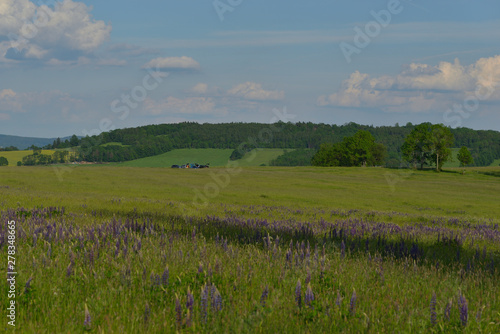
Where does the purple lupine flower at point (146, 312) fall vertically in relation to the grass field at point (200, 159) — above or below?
above

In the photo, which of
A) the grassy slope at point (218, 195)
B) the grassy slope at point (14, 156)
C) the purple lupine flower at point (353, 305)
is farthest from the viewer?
the grassy slope at point (14, 156)

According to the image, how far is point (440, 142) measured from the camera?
10856 centimetres

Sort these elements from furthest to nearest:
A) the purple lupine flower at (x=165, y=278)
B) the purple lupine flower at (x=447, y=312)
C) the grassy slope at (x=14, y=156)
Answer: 1. the grassy slope at (x=14, y=156)
2. the purple lupine flower at (x=165, y=278)
3. the purple lupine flower at (x=447, y=312)

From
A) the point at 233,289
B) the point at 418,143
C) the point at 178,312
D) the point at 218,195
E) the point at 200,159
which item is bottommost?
the point at 218,195

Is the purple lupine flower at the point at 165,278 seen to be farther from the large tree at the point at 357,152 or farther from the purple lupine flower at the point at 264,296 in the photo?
the large tree at the point at 357,152

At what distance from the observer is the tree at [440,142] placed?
355ft

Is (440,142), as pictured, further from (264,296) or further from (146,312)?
(146,312)

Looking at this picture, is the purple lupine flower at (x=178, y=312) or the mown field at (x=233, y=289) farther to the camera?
the mown field at (x=233, y=289)

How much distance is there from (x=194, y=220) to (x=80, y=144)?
121 m

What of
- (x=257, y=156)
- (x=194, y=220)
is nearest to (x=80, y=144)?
(x=257, y=156)

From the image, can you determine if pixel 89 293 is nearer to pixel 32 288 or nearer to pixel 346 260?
pixel 32 288

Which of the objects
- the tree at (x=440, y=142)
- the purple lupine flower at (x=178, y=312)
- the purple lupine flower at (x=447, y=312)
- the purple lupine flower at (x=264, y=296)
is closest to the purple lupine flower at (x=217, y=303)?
the purple lupine flower at (x=178, y=312)

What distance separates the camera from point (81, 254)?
6480mm

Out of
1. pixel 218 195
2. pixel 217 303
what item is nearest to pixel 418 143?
pixel 218 195
